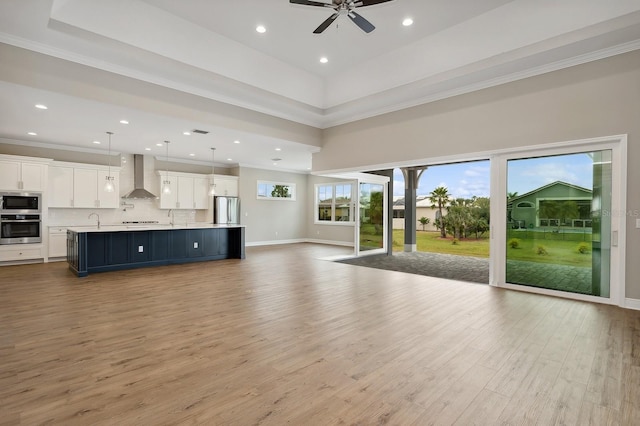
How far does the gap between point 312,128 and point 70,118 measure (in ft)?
15.6

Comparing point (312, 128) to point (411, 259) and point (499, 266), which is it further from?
point (499, 266)

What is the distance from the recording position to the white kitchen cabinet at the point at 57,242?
7535mm

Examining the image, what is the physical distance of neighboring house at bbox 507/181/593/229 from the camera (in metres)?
4.45

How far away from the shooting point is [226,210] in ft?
34.9

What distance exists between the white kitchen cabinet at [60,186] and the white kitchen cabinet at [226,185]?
12.7ft

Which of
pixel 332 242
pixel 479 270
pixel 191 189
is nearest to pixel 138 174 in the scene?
pixel 191 189

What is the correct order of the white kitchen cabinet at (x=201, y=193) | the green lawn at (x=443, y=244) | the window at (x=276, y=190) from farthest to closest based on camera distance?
the window at (x=276, y=190) → the green lawn at (x=443, y=244) → the white kitchen cabinet at (x=201, y=193)

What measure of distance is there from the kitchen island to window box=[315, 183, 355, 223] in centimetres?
454

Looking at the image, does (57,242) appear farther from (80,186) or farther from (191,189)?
(191,189)

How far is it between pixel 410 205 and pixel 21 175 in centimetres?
1065

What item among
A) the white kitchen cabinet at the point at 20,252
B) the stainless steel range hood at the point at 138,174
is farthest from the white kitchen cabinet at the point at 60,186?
the stainless steel range hood at the point at 138,174

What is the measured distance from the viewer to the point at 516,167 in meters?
5.02

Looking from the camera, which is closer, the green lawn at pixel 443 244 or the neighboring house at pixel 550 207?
the neighboring house at pixel 550 207

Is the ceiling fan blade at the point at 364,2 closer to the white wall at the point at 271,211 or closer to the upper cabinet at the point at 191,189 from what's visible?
the upper cabinet at the point at 191,189
